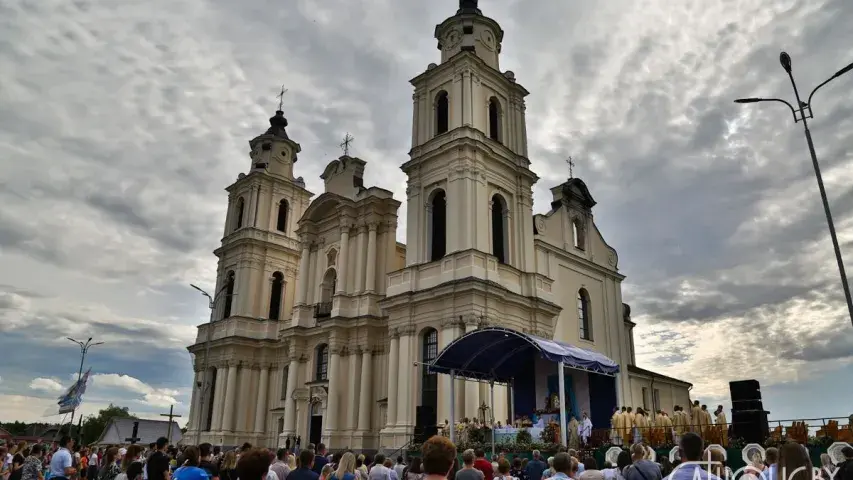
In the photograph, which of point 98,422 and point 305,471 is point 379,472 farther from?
point 98,422

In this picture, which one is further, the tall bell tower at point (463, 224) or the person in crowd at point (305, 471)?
the tall bell tower at point (463, 224)

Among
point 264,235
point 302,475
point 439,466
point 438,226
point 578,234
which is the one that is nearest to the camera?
point 439,466

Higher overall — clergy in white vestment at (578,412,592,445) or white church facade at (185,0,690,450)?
white church facade at (185,0,690,450)

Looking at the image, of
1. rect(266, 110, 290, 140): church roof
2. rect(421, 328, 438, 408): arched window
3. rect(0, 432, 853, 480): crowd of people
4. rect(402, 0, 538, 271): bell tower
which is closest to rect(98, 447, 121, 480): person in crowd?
rect(0, 432, 853, 480): crowd of people

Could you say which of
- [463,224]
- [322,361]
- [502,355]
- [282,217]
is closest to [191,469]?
[502,355]

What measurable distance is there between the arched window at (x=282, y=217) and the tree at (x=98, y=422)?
231 feet

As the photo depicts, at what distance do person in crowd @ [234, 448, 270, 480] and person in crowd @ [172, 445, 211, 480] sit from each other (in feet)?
6.55

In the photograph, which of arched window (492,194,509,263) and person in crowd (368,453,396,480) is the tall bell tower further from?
person in crowd (368,453,396,480)

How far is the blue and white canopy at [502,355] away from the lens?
19.9 metres

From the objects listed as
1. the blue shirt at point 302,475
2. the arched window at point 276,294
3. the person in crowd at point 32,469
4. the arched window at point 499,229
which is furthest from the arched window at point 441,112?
the blue shirt at point 302,475

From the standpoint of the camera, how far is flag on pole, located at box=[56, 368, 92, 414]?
40.8m

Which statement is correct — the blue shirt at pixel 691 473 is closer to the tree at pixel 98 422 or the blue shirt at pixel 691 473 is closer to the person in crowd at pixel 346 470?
the person in crowd at pixel 346 470

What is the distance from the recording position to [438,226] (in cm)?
3031

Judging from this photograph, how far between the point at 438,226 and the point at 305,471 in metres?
22.7
